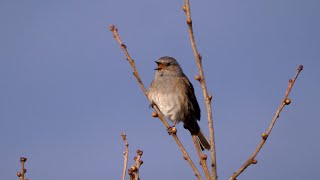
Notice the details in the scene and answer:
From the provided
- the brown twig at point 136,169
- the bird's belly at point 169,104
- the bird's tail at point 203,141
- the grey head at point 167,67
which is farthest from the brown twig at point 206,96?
the bird's tail at point 203,141

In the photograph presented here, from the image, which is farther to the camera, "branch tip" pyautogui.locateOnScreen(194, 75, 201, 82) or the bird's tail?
the bird's tail

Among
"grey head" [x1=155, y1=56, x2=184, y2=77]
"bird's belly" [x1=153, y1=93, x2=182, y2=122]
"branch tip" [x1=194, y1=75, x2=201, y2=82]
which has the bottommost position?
"branch tip" [x1=194, y1=75, x2=201, y2=82]

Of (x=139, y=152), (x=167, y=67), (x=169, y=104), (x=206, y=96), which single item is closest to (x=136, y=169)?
(x=139, y=152)

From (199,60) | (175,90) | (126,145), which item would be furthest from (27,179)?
(175,90)

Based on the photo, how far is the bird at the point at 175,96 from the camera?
8867mm

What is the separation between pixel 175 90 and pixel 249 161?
5.34 metres

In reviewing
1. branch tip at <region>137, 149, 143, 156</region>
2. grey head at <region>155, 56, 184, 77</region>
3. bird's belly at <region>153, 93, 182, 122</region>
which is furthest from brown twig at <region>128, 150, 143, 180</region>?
grey head at <region>155, 56, 184, 77</region>

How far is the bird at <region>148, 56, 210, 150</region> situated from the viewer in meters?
8.87

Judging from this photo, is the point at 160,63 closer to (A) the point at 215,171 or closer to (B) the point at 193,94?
(B) the point at 193,94

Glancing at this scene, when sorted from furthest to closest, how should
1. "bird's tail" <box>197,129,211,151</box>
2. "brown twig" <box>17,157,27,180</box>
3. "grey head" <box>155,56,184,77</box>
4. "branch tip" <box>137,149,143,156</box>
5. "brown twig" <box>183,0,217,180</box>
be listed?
"bird's tail" <box>197,129,211,151</box> → "grey head" <box>155,56,184,77</box> → "branch tip" <box>137,149,143,156</box> → "brown twig" <box>17,157,27,180</box> → "brown twig" <box>183,0,217,180</box>

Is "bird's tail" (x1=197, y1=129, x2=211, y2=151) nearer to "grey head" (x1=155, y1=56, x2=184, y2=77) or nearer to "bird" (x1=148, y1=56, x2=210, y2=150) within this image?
"bird" (x1=148, y1=56, x2=210, y2=150)

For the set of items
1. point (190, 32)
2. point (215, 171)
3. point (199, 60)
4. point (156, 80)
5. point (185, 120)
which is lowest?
point (215, 171)

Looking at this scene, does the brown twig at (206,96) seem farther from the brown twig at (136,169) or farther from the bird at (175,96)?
the bird at (175,96)

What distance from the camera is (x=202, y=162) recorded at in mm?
3836
